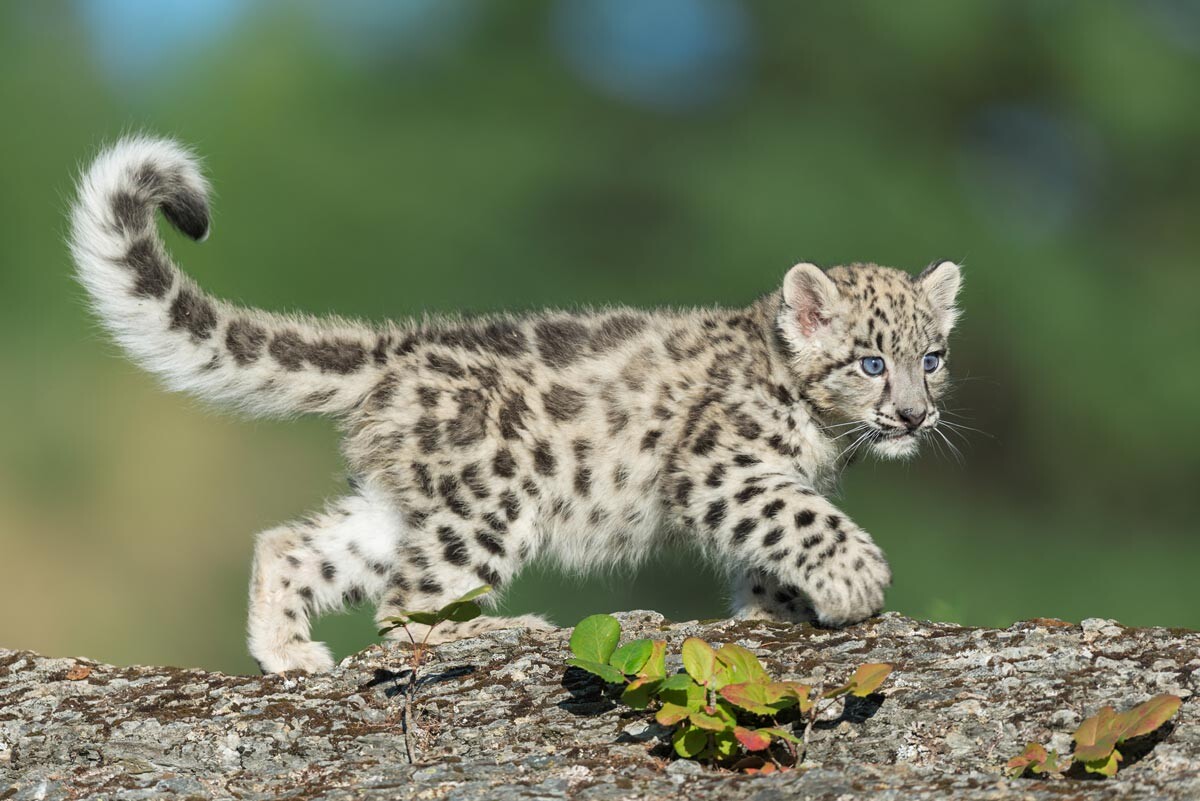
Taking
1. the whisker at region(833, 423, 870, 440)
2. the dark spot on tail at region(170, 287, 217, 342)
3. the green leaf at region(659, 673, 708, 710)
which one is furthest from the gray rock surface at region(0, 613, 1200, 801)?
the dark spot on tail at region(170, 287, 217, 342)

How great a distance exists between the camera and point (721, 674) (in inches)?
180

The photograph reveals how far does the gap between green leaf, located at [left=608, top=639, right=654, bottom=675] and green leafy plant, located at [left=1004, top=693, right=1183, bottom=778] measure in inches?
45.0

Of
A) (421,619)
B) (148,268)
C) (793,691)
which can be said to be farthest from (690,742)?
(148,268)

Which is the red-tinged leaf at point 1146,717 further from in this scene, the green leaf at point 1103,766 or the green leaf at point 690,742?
the green leaf at point 690,742

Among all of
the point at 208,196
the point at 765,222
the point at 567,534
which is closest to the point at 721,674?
the point at 567,534

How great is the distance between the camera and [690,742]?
14.8 feet

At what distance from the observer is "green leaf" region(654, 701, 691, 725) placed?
175 inches

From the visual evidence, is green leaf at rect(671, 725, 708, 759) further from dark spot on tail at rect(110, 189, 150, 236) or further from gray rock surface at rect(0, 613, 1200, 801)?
dark spot on tail at rect(110, 189, 150, 236)

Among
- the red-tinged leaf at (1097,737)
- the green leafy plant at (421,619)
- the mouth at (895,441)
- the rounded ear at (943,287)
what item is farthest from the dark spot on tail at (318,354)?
the red-tinged leaf at (1097,737)

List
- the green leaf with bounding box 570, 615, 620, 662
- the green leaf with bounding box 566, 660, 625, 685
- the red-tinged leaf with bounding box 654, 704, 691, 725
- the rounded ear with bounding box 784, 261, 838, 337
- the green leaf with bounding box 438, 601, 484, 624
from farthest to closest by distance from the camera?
the rounded ear with bounding box 784, 261, 838, 337 < the green leaf with bounding box 438, 601, 484, 624 < the green leaf with bounding box 570, 615, 620, 662 < the green leaf with bounding box 566, 660, 625, 685 < the red-tinged leaf with bounding box 654, 704, 691, 725

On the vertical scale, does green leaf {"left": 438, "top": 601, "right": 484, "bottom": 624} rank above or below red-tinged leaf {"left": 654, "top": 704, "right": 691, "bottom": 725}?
above

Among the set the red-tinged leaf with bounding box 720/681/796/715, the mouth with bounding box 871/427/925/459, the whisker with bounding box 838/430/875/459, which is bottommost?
the red-tinged leaf with bounding box 720/681/796/715

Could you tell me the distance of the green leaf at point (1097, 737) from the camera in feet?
12.9

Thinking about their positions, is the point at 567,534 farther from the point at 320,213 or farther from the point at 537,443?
the point at 320,213
